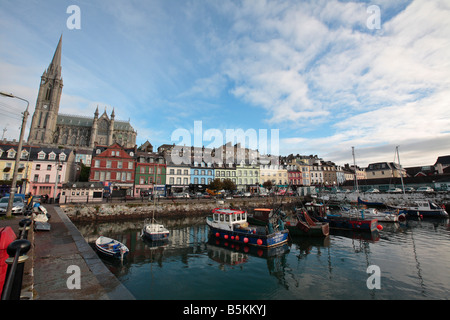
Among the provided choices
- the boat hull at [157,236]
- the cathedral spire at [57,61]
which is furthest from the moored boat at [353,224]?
the cathedral spire at [57,61]

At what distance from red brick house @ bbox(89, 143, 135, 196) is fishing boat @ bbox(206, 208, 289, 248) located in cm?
3174

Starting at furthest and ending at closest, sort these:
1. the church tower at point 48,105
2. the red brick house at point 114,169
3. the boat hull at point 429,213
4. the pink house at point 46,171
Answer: the church tower at point 48,105 → the red brick house at point 114,169 → the pink house at point 46,171 → the boat hull at point 429,213

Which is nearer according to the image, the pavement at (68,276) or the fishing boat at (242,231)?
the pavement at (68,276)

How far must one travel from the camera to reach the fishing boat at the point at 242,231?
18.1 metres

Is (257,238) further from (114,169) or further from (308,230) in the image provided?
(114,169)

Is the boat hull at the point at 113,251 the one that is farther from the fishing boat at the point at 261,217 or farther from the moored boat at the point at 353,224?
the moored boat at the point at 353,224

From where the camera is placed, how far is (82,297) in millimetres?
5812

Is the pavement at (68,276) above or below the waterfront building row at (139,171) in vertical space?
below

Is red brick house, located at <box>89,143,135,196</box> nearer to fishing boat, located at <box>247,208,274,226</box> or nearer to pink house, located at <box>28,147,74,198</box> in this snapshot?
pink house, located at <box>28,147,74,198</box>

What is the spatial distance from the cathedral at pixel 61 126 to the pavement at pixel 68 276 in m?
93.9

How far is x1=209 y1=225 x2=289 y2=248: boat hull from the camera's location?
58.7 feet

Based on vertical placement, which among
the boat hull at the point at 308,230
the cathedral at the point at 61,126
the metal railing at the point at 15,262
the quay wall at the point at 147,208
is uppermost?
the cathedral at the point at 61,126

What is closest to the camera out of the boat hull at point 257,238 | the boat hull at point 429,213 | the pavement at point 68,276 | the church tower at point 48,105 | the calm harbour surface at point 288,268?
the pavement at point 68,276
